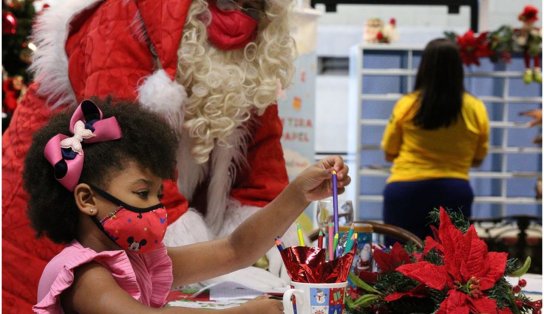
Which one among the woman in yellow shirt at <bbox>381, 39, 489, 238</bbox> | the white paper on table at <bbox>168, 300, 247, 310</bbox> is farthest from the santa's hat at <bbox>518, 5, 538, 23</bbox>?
the white paper on table at <bbox>168, 300, 247, 310</bbox>

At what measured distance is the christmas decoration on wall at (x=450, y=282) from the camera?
A: 1142mm

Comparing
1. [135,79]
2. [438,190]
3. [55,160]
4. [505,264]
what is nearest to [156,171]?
[55,160]

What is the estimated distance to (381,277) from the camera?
1.28m

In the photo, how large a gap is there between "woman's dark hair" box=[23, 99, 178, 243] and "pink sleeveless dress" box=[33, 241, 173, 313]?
52 millimetres

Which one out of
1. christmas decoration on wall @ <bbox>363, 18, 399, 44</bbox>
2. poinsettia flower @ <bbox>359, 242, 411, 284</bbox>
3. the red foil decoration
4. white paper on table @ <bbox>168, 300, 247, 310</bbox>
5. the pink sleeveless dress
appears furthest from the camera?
christmas decoration on wall @ <bbox>363, 18, 399, 44</bbox>

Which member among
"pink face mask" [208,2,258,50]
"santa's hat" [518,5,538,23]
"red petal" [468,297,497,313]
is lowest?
"red petal" [468,297,497,313]

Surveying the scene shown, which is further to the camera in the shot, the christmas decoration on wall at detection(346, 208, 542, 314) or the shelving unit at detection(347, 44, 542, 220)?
the shelving unit at detection(347, 44, 542, 220)

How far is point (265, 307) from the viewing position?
3.66 feet

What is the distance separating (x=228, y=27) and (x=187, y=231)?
49 centimetres

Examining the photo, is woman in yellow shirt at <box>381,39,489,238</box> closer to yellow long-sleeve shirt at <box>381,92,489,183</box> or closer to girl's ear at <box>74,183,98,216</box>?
yellow long-sleeve shirt at <box>381,92,489,183</box>

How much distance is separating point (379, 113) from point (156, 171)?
5.31 meters

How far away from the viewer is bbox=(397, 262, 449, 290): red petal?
3.78 ft

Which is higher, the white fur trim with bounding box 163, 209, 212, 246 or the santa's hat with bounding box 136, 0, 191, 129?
the santa's hat with bounding box 136, 0, 191, 129

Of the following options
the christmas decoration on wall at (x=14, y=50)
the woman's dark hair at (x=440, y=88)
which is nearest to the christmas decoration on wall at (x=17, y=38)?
the christmas decoration on wall at (x=14, y=50)
